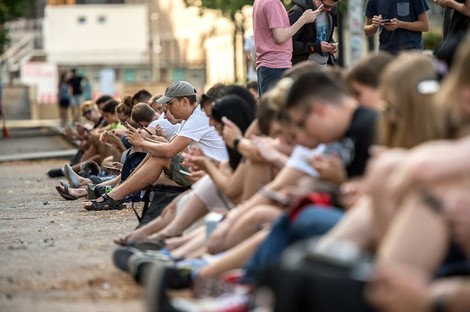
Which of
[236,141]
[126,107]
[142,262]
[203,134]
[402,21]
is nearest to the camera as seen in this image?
[142,262]

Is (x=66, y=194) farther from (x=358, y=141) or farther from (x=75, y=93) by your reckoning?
(x=75, y=93)

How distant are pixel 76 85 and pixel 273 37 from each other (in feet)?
124

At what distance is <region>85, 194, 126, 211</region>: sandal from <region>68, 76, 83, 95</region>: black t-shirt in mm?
37407

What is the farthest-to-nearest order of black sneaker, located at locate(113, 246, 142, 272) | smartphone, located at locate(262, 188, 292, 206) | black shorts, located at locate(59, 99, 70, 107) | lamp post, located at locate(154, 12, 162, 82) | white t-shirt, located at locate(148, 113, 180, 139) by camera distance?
lamp post, located at locate(154, 12, 162, 82)
black shorts, located at locate(59, 99, 70, 107)
white t-shirt, located at locate(148, 113, 180, 139)
black sneaker, located at locate(113, 246, 142, 272)
smartphone, located at locate(262, 188, 292, 206)

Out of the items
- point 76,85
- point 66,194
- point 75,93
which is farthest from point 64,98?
point 66,194

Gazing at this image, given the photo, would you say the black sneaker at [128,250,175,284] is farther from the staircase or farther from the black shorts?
the staircase

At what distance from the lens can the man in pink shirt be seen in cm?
1364

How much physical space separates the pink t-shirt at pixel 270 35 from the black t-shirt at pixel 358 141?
630cm

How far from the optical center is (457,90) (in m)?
5.86

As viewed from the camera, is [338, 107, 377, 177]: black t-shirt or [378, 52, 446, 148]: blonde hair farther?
[338, 107, 377, 177]: black t-shirt

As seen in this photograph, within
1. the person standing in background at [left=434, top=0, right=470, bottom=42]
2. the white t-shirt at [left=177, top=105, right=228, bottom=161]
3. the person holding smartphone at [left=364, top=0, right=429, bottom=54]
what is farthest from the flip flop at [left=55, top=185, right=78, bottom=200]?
the person standing in background at [left=434, top=0, right=470, bottom=42]

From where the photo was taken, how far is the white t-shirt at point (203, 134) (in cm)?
1251

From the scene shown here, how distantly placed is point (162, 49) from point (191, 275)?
3512 inches

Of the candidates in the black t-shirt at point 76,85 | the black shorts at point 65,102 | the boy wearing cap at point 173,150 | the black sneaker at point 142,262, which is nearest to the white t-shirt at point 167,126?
the boy wearing cap at point 173,150
